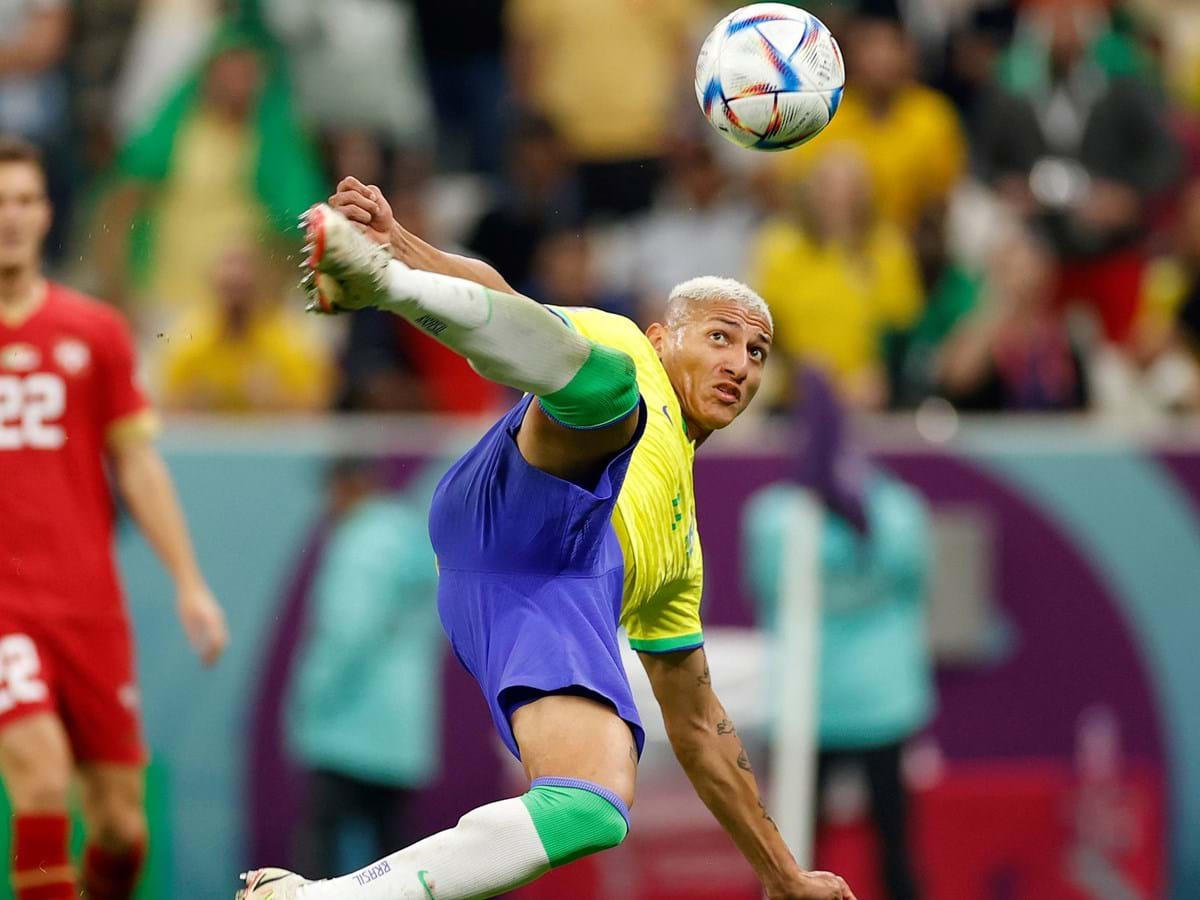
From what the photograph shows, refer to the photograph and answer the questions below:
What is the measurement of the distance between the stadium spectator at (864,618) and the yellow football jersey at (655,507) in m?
4.12

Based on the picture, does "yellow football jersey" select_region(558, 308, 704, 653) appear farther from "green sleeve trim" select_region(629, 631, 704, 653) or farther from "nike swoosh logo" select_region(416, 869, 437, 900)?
"nike swoosh logo" select_region(416, 869, 437, 900)

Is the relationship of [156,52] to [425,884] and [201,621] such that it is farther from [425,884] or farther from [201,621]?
[425,884]

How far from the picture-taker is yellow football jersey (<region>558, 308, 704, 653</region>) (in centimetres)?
609

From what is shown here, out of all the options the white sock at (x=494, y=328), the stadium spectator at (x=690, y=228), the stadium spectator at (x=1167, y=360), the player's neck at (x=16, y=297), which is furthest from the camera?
the stadium spectator at (x=690, y=228)

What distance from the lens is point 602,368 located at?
5223 mm

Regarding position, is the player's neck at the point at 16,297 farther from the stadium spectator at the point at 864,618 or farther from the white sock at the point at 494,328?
the stadium spectator at the point at 864,618

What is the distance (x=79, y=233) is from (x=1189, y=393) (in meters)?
6.67

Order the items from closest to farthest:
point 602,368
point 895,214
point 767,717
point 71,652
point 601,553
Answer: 1. point 602,368
2. point 601,553
3. point 71,652
4. point 767,717
5. point 895,214

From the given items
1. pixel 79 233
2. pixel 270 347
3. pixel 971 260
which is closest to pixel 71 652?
pixel 270 347

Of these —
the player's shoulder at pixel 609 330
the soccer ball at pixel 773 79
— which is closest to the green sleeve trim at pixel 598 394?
the player's shoulder at pixel 609 330

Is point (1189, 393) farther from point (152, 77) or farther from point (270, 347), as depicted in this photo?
point (152, 77)

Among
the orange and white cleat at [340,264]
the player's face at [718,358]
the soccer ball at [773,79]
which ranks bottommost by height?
the player's face at [718,358]

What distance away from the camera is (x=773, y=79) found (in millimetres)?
6324

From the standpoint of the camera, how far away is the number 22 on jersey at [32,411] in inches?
297
